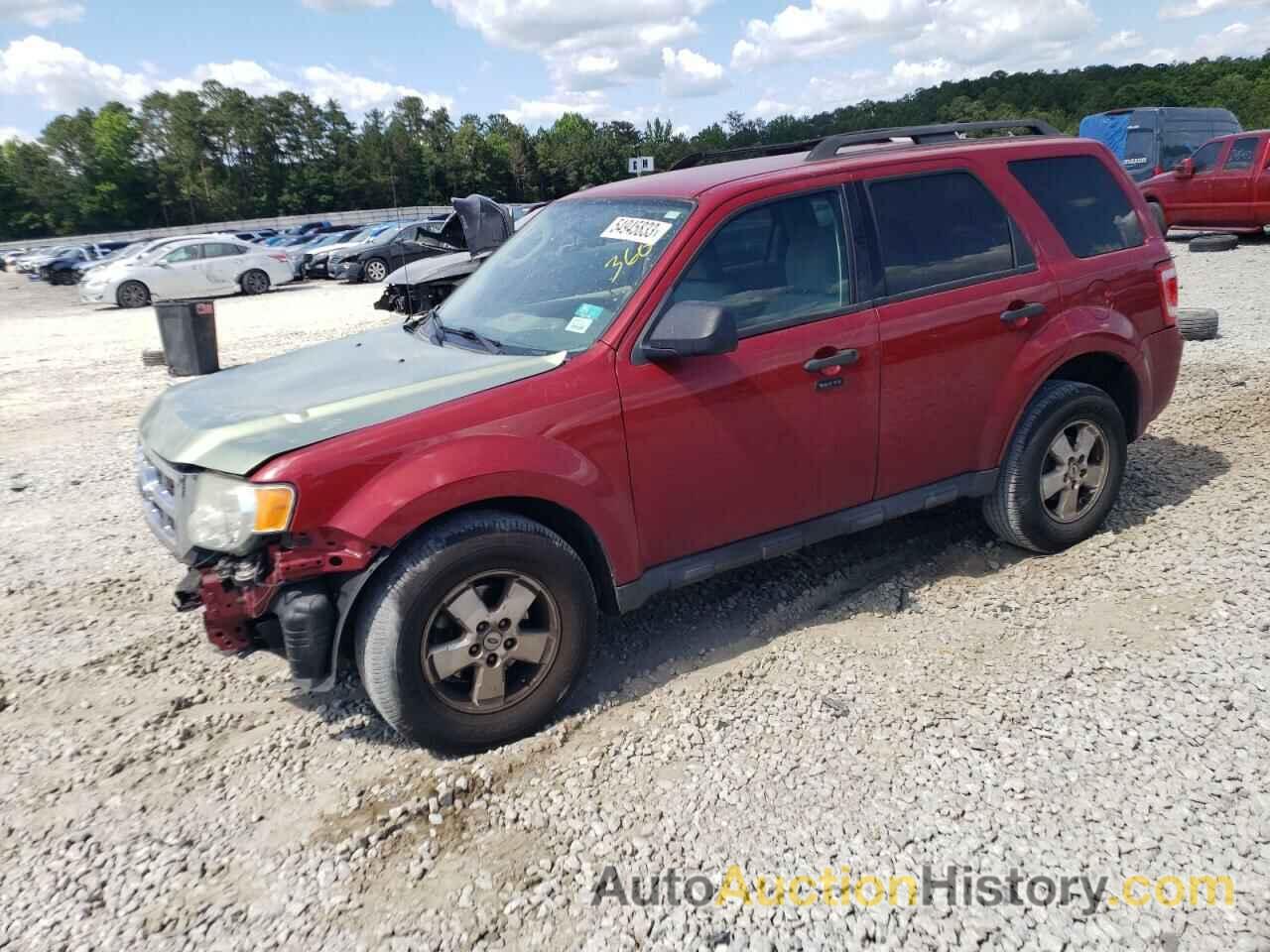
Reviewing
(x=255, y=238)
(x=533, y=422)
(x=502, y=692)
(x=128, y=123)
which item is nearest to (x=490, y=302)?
(x=533, y=422)

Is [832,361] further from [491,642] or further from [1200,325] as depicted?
[1200,325]

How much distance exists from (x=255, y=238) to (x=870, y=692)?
41962mm

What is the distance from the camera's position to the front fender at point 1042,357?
4.37m

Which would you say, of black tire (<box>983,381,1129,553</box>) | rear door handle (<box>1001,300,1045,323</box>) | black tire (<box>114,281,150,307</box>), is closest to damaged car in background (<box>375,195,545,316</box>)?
rear door handle (<box>1001,300,1045,323</box>)

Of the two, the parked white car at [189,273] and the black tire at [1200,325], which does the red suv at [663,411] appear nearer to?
the black tire at [1200,325]

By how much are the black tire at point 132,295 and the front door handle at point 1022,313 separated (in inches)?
884

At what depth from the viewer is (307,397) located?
Answer: 3.46 m

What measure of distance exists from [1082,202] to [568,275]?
8.67 feet

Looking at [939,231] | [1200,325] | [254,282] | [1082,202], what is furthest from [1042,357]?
[254,282]

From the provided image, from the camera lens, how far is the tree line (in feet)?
242

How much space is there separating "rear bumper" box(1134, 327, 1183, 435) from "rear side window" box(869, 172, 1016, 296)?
0.97 meters

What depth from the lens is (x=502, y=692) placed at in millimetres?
3379

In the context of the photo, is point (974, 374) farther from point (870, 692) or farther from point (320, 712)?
point (320, 712)

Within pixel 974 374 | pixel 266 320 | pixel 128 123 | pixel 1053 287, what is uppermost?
pixel 128 123
